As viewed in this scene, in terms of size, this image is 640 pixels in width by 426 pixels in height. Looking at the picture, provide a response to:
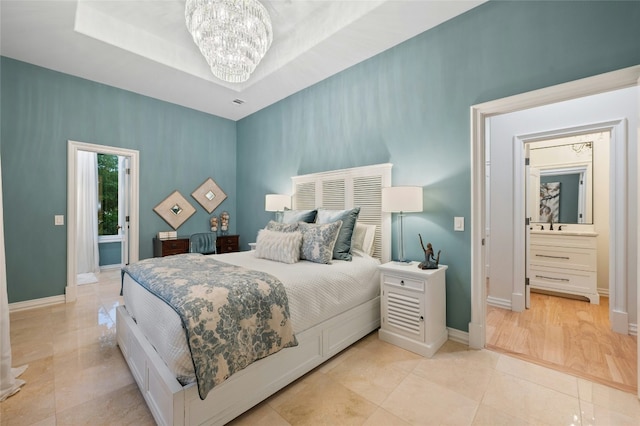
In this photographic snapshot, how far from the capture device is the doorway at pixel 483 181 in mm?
1872

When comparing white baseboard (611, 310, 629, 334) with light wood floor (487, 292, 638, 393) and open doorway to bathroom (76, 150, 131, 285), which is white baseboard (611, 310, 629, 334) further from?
open doorway to bathroom (76, 150, 131, 285)

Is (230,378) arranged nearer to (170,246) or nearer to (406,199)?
(406,199)

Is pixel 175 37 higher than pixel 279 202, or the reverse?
pixel 175 37

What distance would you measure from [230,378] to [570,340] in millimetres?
2956

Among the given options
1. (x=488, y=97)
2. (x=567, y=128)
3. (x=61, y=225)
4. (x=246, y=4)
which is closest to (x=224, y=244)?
(x=61, y=225)

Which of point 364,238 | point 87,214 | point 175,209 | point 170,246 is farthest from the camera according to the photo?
point 87,214

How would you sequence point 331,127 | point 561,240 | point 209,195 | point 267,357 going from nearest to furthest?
point 267,357, point 331,127, point 561,240, point 209,195

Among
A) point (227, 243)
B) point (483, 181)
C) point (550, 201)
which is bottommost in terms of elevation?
point (227, 243)

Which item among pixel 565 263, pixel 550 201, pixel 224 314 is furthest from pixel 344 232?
pixel 550 201

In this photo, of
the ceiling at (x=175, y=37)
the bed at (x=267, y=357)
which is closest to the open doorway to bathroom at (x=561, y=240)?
the bed at (x=267, y=357)

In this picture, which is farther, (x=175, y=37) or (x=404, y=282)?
(x=175, y=37)

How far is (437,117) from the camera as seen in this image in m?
2.64

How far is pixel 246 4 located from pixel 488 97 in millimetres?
2166

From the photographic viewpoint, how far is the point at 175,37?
129 inches
